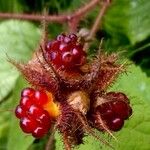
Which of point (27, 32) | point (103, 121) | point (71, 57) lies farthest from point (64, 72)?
point (27, 32)

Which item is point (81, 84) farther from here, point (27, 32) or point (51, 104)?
point (27, 32)

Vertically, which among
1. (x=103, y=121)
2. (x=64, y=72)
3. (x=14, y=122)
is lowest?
(x=103, y=121)

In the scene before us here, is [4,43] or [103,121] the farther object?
[4,43]

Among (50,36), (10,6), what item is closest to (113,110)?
(50,36)

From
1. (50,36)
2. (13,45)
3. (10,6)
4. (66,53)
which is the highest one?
(10,6)

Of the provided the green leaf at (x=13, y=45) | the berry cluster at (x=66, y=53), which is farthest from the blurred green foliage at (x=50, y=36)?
the berry cluster at (x=66, y=53)

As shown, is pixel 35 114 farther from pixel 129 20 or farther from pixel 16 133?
pixel 129 20
